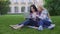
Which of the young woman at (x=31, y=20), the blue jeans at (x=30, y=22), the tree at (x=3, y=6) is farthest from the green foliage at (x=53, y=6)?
the blue jeans at (x=30, y=22)

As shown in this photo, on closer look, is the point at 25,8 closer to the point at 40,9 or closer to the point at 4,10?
the point at 4,10

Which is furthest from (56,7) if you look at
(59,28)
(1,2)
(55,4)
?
(59,28)

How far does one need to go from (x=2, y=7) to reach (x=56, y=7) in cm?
1328

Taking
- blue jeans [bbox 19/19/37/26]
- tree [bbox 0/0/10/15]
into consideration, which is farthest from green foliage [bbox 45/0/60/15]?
blue jeans [bbox 19/19/37/26]

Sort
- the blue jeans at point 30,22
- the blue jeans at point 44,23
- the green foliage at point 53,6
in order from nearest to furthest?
A: the blue jeans at point 44,23
the blue jeans at point 30,22
the green foliage at point 53,6

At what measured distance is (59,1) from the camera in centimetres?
2900

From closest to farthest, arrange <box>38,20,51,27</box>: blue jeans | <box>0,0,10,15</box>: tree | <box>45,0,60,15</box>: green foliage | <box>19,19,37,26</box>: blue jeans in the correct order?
<box>38,20,51,27</box>: blue jeans → <box>19,19,37,26</box>: blue jeans → <box>45,0,60,15</box>: green foliage → <box>0,0,10,15</box>: tree

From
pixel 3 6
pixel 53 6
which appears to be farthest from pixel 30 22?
pixel 3 6

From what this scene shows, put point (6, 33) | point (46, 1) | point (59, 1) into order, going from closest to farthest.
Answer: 1. point (6, 33)
2. point (59, 1)
3. point (46, 1)

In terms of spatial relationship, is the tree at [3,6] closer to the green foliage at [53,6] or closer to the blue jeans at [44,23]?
the green foliage at [53,6]

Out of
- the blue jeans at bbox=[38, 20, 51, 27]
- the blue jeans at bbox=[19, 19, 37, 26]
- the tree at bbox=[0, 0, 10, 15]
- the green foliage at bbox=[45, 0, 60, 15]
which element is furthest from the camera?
the tree at bbox=[0, 0, 10, 15]

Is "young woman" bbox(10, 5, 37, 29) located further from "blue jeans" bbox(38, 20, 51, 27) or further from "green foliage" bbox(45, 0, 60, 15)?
"green foliage" bbox(45, 0, 60, 15)

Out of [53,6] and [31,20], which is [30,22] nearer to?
[31,20]

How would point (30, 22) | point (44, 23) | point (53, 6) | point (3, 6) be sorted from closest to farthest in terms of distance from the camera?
point (44, 23)
point (30, 22)
point (53, 6)
point (3, 6)
